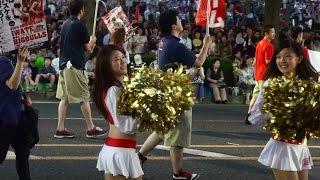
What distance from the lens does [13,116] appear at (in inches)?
227

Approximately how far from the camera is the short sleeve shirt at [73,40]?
895cm

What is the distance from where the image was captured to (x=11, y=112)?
5.78 m

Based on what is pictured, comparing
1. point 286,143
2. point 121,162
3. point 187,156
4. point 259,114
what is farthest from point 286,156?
point 187,156

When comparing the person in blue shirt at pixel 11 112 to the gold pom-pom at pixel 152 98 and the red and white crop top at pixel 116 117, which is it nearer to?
the red and white crop top at pixel 116 117

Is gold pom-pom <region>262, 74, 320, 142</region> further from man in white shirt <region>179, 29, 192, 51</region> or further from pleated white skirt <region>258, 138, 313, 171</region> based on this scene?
man in white shirt <region>179, 29, 192, 51</region>

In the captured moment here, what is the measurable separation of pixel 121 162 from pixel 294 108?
1.28 metres

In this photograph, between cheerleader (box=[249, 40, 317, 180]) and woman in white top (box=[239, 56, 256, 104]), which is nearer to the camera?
cheerleader (box=[249, 40, 317, 180])

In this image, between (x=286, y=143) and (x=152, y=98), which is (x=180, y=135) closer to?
(x=286, y=143)

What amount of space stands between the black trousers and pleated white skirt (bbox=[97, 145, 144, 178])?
1.33m

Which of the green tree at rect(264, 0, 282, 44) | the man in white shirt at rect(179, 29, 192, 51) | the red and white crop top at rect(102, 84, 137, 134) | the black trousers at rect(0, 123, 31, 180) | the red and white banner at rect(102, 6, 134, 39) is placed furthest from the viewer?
the green tree at rect(264, 0, 282, 44)

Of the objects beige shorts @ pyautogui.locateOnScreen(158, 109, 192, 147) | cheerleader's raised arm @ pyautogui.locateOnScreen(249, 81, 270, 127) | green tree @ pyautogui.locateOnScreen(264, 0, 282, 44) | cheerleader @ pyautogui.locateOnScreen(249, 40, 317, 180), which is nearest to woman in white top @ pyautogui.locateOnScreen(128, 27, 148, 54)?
green tree @ pyautogui.locateOnScreen(264, 0, 282, 44)

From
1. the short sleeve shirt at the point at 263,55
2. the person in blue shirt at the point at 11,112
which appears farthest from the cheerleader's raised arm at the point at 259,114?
the short sleeve shirt at the point at 263,55

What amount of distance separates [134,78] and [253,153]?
13.5 ft

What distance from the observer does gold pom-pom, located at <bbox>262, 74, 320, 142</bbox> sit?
4.61m
